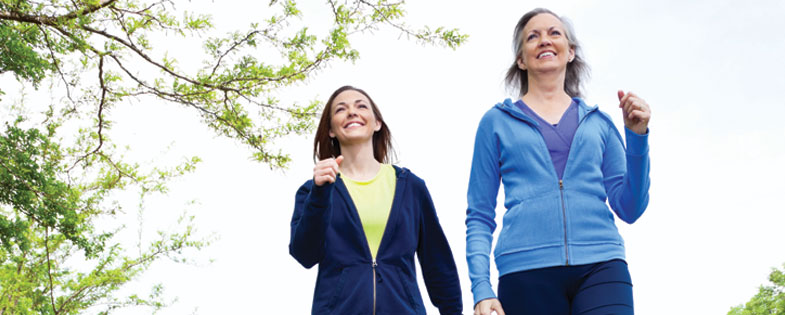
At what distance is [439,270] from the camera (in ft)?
14.7

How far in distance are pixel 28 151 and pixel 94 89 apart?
3.46ft

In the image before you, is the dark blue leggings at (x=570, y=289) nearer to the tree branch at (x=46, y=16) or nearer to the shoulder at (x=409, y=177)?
the shoulder at (x=409, y=177)

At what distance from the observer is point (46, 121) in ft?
33.8

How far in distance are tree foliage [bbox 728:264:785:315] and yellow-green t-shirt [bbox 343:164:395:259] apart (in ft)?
95.2

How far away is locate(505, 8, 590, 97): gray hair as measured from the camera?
391cm

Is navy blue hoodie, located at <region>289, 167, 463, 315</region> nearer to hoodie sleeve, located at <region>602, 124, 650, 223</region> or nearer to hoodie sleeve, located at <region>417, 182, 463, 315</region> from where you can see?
hoodie sleeve, located at <region>417, 182, 463, 315</region>

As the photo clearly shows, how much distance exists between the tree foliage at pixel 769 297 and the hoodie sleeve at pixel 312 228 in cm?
2949

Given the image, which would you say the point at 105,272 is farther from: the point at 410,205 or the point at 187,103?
the point at 410,205

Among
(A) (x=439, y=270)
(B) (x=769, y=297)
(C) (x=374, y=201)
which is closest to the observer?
(C) (x=374, y=201)

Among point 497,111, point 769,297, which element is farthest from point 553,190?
point 769,297

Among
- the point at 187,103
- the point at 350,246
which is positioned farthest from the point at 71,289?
the point at 350,246

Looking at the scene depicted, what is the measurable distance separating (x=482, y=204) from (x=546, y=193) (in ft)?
1.14

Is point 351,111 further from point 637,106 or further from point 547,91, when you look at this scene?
point 637,106

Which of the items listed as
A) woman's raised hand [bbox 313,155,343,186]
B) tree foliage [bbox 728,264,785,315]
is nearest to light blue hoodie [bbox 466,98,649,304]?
woman's raised hand [bbox 313,155,343,186]
